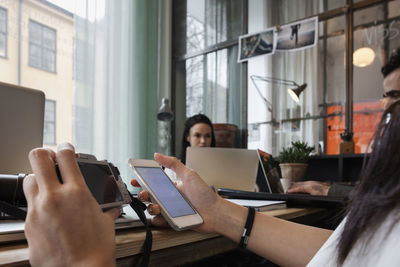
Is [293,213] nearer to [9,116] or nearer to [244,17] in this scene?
[9,116]

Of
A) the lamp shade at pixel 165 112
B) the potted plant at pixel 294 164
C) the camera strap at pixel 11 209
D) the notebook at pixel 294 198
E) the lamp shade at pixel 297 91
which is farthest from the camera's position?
the lamp shade at pixel 165 112

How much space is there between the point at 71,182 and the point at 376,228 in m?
0.31

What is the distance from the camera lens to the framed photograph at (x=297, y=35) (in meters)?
2.54

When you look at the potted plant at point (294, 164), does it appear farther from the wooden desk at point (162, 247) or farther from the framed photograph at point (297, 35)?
the wooden desk at point (162, 247)

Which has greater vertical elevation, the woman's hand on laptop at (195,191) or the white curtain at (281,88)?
the white curtain at (281,88)

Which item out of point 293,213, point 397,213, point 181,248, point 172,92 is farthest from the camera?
point 172,92

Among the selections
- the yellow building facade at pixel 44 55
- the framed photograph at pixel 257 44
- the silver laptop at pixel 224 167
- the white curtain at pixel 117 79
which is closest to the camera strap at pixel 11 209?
the silver laptop at pixel 224 167

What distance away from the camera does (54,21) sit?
7.68 feet

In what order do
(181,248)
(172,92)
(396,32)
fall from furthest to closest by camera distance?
(172,92) < (396,32) < (181,248)

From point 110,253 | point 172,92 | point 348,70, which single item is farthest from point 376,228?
point 172,92

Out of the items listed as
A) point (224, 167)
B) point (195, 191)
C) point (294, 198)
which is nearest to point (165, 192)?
point (195, 191)

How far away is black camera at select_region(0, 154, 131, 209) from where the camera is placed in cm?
45

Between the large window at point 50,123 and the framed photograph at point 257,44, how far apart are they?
1.76 metres

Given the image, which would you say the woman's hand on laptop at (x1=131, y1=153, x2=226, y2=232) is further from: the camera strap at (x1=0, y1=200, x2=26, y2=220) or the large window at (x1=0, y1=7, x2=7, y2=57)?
the large window at (x1=0, y1=7, x2=7, y2=57)
